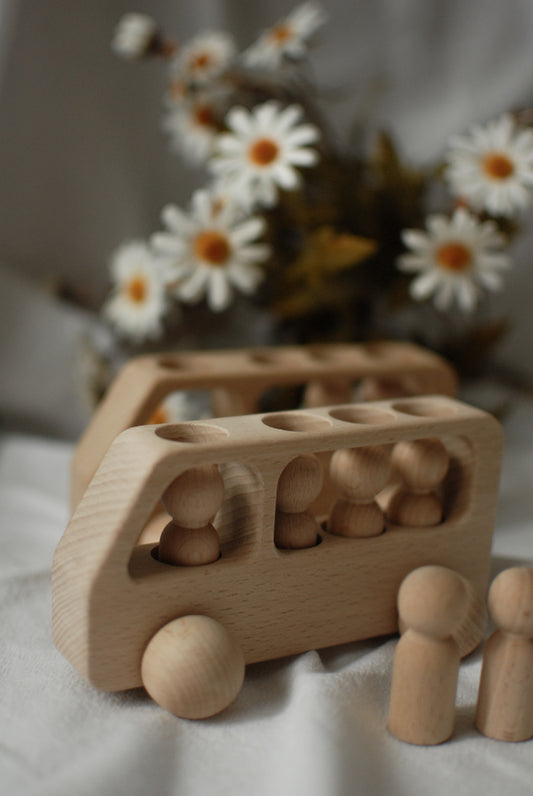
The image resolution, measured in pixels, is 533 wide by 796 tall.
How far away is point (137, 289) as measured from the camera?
2.45 feet

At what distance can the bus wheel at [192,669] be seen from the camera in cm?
37

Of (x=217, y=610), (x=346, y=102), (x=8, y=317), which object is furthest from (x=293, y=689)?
(x=346, y=102)

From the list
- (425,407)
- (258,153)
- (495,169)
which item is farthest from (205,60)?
(425,407)

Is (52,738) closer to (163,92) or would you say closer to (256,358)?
(256,358)

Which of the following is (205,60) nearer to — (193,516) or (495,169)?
(495,169)

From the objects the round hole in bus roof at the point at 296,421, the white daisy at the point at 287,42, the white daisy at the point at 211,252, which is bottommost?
the round hole in bus roof at the point at 296,421

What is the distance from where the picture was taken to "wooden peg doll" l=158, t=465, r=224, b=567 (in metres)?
0.39

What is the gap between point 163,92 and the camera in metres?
0.91

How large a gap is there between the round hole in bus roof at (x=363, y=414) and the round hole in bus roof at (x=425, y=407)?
2 cm

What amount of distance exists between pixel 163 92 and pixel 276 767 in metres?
0.77

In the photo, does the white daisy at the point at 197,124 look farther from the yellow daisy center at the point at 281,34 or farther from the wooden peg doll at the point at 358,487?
the wooden peg doll at the point at 358,487

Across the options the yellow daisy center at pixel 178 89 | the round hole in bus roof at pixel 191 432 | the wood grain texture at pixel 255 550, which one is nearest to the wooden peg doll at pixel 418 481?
the wood grain texture at pixel 255 550

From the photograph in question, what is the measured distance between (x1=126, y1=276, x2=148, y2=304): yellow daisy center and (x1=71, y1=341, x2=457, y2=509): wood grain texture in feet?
0.48

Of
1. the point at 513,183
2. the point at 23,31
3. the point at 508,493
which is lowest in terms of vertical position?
the point at 508,493
